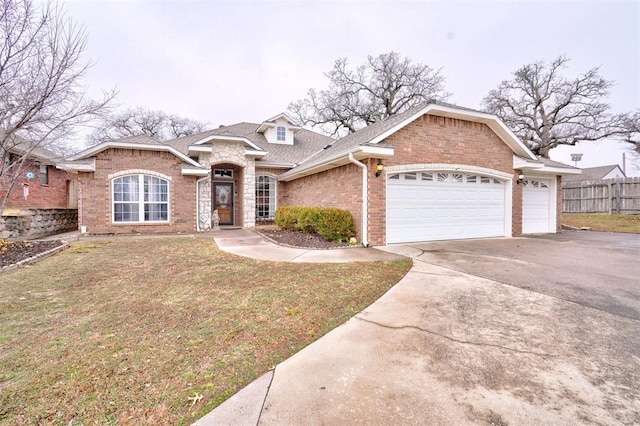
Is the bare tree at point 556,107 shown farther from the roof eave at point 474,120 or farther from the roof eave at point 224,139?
the roof eave at point 224,139

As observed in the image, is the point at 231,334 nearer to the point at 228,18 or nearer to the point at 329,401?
the point at 329,401

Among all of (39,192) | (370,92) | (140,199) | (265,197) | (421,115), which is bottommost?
(140,199)

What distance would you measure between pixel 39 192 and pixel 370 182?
61.7ft

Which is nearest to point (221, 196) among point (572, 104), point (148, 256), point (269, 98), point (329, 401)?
point (148, 256)

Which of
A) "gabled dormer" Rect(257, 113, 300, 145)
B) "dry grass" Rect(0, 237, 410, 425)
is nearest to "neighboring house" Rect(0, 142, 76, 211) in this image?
"gabled dormer" Rect(257, 113, 300, 145)

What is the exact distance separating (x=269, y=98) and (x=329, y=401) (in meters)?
30.5

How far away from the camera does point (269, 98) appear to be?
95.1 feet

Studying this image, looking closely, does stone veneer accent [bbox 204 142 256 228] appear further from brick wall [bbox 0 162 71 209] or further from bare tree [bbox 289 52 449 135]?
bare tree [bbox 289 52 449 135]

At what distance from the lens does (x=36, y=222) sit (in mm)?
10781

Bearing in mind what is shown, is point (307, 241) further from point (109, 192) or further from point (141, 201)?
point (109, 192)

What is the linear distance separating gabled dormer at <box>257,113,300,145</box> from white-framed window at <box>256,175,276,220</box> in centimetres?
341

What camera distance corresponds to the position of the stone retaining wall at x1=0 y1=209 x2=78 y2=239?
936cm

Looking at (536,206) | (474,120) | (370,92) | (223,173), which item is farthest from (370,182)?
(370,92)

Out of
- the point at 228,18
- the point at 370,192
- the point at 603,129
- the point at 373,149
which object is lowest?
the point at 370,192
